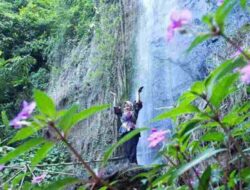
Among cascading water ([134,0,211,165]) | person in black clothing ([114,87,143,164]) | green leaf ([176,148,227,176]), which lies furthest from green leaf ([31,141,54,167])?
cascading water ([134,0,211,165])

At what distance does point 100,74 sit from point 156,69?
68 cm

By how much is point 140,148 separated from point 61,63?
2.18m

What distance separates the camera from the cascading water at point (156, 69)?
413 cm

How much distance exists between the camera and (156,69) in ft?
15.2

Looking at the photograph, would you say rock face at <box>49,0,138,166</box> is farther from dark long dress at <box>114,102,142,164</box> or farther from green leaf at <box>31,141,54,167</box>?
green leaf at <box>31,141,54,167</box>

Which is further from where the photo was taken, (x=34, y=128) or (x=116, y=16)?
(x=116, y=16)

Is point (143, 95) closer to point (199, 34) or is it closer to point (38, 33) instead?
point (38, 33)

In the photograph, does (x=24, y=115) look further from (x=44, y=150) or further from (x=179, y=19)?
(x=179, y=19)

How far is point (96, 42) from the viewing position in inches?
201

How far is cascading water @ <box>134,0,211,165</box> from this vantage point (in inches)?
163

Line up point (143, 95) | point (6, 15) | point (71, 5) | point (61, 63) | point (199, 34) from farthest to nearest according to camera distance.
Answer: point (6, 15) → point (71, 5) → point (61, 63) → point (143, 95) → point (199, 34)

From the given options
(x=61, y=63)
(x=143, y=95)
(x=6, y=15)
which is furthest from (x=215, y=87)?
(x=6, y=15)

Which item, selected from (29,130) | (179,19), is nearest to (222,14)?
(179,19)

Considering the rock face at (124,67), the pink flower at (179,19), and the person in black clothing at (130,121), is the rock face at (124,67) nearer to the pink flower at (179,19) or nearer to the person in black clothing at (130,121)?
the person in black clothing at (130,121)
